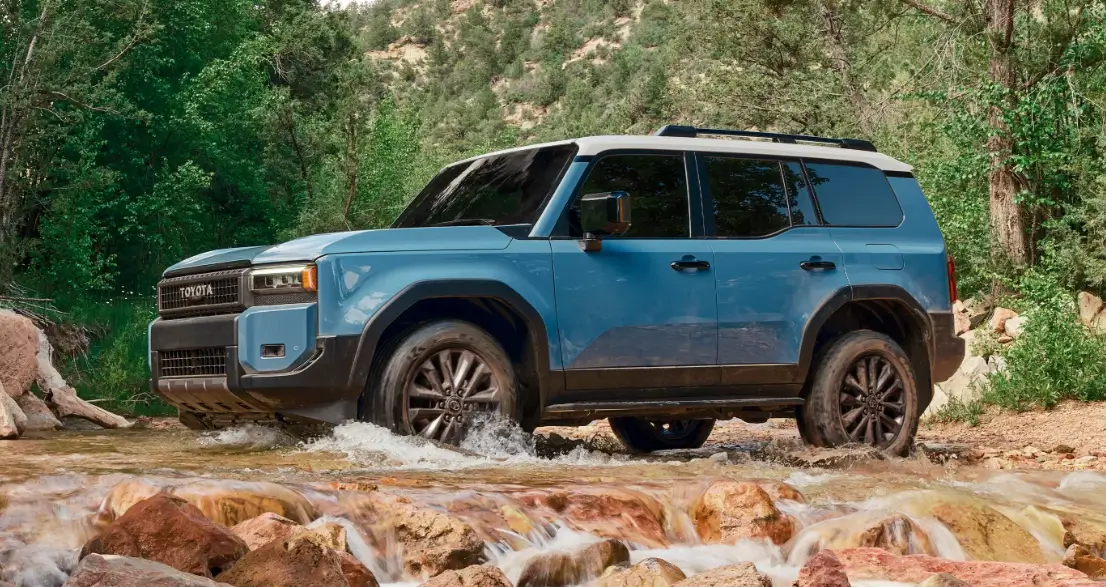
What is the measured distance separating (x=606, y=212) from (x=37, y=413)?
22.5ft

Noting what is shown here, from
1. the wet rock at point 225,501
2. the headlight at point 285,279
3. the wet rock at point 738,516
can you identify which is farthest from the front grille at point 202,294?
the wet rock at point 738,516

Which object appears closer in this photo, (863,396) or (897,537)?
(897,537)

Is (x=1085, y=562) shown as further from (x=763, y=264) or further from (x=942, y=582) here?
(x=763, y=264)

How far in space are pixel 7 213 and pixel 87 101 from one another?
6.07ft

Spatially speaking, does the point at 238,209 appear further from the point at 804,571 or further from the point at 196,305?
the point at 804,571

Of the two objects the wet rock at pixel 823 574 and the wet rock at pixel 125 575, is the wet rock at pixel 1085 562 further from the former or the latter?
the wet rock at pixel 125 575

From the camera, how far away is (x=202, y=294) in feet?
24.3

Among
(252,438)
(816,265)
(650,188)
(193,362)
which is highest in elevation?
(650,188)

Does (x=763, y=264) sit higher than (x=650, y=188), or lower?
lower

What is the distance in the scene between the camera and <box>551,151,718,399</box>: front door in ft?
25.2

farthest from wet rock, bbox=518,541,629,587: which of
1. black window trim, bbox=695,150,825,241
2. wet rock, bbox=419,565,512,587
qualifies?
black window trim, bbox=695,150,825,241

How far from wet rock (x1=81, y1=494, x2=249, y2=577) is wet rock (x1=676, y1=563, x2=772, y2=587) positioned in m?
1.74

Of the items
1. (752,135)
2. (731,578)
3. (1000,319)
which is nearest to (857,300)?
(752,135)

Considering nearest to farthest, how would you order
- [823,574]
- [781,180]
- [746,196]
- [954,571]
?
[823,574] < [954,571] < [746,196] < [781,180]
